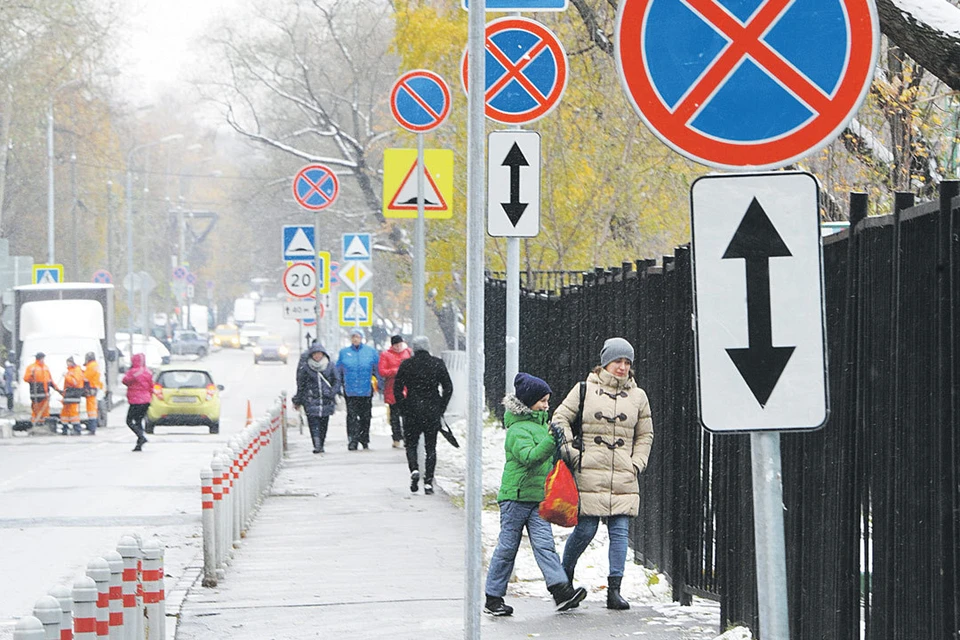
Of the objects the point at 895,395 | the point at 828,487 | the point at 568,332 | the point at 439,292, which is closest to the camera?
the point at 895,395

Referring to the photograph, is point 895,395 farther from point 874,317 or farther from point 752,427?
point 752,427

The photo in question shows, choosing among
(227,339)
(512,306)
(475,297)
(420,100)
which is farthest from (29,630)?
(227,339)

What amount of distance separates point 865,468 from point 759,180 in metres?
2.33

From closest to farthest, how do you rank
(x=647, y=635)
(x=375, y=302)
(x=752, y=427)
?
(x=752, y=427) → (x=647, y=635) → (x=375, y=302)

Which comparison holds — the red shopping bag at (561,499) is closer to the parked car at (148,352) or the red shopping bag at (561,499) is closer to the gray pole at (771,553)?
the gray pole at (771,553)

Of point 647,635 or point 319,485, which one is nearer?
point 647,635

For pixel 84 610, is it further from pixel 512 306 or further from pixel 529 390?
pixel 512 306

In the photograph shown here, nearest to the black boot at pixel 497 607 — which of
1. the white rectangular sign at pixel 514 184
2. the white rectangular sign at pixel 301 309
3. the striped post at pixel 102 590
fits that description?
the white rectangular sign at pixel 514 184

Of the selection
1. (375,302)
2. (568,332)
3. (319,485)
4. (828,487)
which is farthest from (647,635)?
(375,302)

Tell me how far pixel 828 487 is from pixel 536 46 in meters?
4.86

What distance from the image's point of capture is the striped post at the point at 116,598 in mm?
7355

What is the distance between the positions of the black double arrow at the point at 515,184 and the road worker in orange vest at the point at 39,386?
27.7 m

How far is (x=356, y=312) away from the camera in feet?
109

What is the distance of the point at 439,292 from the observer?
29828 millimetres
